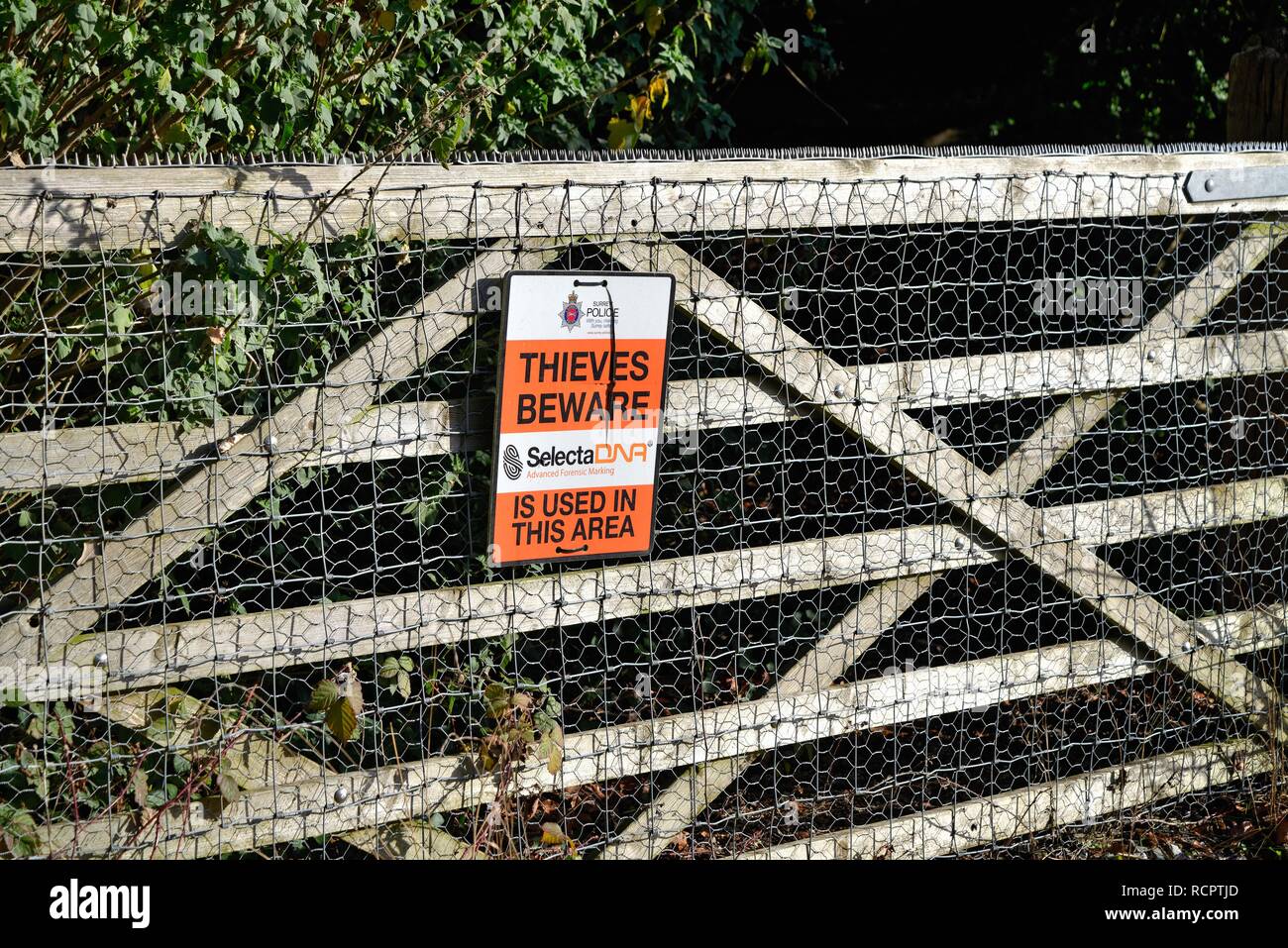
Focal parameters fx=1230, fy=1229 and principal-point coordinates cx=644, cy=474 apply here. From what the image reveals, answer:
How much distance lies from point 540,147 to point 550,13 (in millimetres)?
712

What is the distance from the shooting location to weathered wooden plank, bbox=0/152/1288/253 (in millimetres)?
2736

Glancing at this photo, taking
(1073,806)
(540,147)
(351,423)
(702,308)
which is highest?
(540,147)

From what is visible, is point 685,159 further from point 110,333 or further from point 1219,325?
point 1219,325

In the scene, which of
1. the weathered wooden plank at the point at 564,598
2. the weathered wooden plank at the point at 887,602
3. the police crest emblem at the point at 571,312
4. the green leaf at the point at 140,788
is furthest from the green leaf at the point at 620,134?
Answer: the green leaf at the point at 140,788

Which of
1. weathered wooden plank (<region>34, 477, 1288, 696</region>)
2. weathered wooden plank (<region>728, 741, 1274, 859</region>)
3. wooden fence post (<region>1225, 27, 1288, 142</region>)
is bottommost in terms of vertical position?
weathered wooden plank (<region>728, 741, 1274, 859</region>)

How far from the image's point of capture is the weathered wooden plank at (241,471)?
2.84 meters

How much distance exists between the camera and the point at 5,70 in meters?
2.76

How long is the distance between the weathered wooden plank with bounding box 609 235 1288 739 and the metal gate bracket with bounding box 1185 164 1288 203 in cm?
124

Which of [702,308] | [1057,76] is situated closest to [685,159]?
[702,308]

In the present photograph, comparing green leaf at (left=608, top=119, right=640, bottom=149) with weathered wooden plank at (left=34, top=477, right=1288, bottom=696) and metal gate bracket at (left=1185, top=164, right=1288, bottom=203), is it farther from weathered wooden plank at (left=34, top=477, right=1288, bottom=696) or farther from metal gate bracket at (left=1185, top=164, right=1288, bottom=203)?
metal gate bracket at (left=1185, top=164, right=1288, bottom=203)

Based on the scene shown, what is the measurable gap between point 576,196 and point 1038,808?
2515 millimetres

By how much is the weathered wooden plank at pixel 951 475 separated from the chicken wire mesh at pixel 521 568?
0.03 ft

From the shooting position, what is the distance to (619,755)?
11.4 feet

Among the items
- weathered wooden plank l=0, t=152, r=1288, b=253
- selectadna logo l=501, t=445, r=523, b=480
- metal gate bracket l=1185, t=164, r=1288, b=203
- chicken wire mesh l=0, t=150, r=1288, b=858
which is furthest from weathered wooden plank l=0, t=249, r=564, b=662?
metal gate bracket l=1185, t=164, r=1288, b=203
